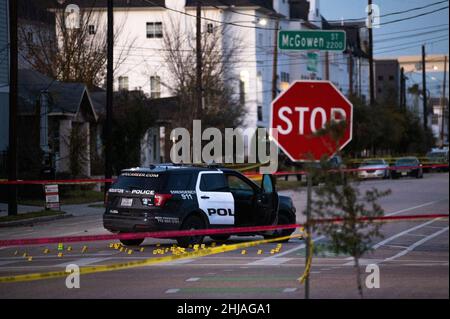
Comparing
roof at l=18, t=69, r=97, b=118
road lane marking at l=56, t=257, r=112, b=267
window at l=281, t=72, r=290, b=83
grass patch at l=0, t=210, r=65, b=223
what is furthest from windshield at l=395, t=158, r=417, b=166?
road lane marking at l=56, t=257, r=112, b=267

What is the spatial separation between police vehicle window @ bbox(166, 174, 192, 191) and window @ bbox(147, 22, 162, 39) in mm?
48548

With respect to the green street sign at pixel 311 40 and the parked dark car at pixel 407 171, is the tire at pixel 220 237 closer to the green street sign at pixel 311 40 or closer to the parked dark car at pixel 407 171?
the green street sign at pixel 311 40

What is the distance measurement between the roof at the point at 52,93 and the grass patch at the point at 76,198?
3.65 meters

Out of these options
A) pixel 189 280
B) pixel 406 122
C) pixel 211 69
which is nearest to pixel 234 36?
pixel 211 69

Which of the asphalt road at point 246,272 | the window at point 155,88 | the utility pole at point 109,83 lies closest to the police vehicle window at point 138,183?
the asphalt road at point 246,272

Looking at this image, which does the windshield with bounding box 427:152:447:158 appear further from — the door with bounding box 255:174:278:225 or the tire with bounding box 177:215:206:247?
the tire with bounding box 177:215:206:247

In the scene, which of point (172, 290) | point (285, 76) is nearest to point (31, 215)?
point (172, 290)


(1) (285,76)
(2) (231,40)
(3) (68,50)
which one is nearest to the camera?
(3) (68,50)

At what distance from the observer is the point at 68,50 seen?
4931 cm

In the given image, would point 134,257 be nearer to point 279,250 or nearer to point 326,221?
point 279,250

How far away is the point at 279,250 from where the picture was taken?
59.8 ft

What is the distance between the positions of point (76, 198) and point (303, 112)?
25.6 m

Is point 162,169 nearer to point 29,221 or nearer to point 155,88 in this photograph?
point 29,221

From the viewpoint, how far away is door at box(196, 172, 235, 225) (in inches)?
742
